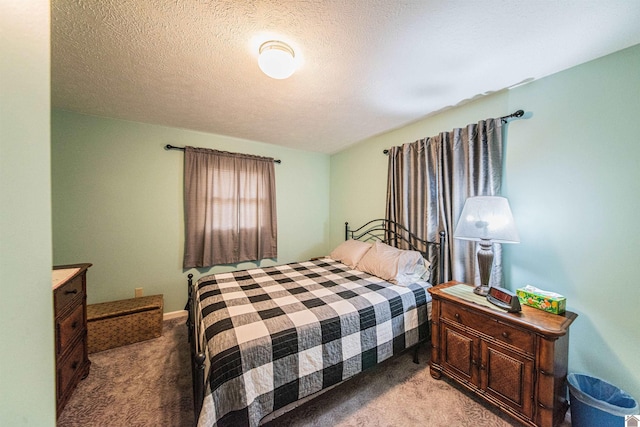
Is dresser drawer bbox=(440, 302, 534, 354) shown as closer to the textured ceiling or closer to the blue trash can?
the blue trash can

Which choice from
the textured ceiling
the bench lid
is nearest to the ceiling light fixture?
the textured ceiling

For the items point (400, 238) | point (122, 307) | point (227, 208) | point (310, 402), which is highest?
point (227, 208)

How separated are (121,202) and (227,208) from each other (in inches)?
44.9

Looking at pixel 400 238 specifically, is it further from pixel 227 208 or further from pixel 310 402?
pixel 227 208

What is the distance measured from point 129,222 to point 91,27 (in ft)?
6.59

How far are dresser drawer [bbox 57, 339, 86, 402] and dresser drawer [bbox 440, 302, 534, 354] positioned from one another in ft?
8.84

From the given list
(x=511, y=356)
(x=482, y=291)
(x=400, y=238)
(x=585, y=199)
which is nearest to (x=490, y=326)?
(x=511, y=356)

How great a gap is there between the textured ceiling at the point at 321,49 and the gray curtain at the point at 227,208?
0.79m

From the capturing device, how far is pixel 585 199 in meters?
1.52

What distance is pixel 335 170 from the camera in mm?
3908

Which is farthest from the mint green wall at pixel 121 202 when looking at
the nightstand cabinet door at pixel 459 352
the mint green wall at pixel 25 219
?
the nightstand cabinet door at pixel 459 352

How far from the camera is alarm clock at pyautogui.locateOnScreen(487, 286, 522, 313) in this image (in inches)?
55.7

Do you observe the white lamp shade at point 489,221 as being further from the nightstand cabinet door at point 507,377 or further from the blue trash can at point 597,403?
the blue trash can at point 597,403

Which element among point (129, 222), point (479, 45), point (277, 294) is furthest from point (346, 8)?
point (129, 222)
